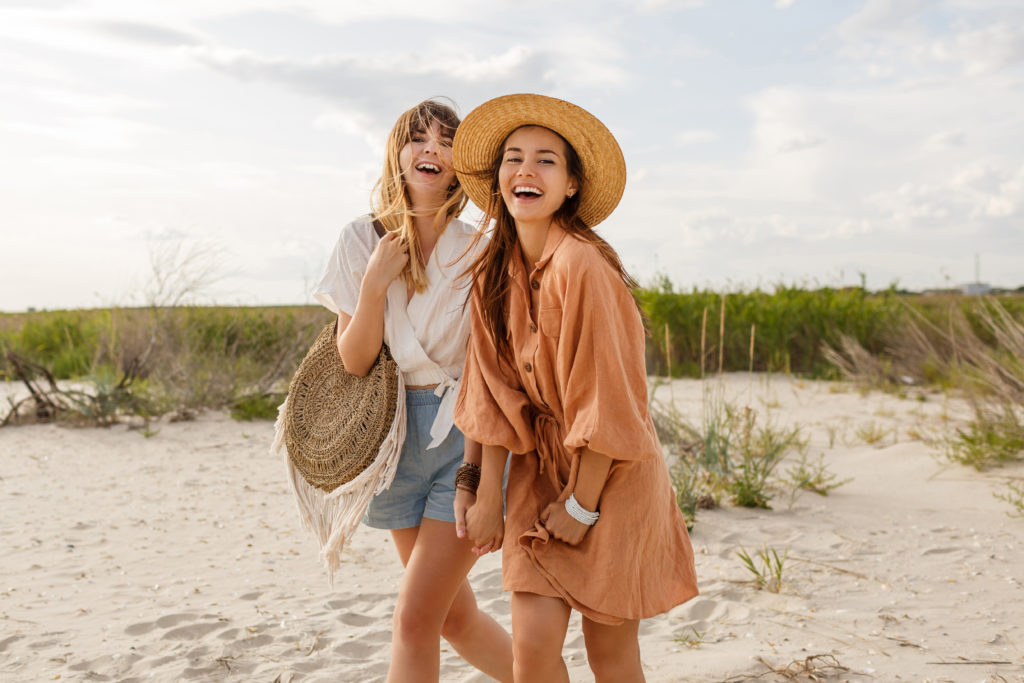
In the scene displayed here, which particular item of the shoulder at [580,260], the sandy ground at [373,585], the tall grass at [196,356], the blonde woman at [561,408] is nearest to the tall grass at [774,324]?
the sandy ground at [373,585]

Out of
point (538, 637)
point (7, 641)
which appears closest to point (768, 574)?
point (538, 637)

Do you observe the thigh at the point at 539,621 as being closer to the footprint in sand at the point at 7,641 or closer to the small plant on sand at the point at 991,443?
the footprint in sand at the point at 7,641

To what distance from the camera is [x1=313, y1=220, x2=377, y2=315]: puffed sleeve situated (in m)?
2.59

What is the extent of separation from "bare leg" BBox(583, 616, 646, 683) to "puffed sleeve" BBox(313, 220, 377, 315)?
1.22 meters

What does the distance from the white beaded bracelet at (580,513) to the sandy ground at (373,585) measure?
160 cm

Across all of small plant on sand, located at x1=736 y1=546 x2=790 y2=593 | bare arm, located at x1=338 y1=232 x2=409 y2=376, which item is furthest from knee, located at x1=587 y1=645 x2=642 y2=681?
small plant on sand, located at x1=736 y1=546 x2=790 y2=593

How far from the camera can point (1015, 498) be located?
5.41 meters

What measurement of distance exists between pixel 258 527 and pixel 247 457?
2.21 metres

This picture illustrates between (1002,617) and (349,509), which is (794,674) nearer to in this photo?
(1002,617)

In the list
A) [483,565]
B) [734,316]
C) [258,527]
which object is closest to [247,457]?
[258,527]

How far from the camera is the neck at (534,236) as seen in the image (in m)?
2.12

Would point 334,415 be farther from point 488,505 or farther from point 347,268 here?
point 488,505

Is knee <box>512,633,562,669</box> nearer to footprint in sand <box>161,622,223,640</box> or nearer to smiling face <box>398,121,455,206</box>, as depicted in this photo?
smiling face <box>398,121,455,206</box>

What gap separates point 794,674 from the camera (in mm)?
3088
